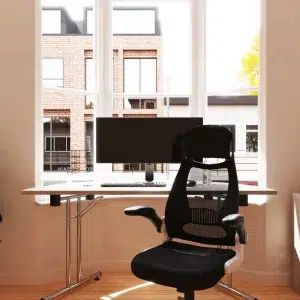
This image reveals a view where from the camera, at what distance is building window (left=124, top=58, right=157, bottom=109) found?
378cm

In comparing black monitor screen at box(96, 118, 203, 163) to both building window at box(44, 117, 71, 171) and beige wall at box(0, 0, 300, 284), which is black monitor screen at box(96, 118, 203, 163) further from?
beige wall at box(0, 0, 300, 284)

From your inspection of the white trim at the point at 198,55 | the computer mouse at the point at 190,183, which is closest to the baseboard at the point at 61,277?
the computer mouse at the point at 190,183

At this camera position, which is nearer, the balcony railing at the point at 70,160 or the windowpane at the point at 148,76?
the balcony railing at the point at 70,160

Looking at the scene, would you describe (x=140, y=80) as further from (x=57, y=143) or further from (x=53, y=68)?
(x=57, y=143)

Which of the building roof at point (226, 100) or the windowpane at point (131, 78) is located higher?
the windowpane at point (131, 78)

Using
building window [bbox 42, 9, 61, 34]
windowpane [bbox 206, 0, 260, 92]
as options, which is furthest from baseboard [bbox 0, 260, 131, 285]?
building window [bbox 42, 9, 61, 34]

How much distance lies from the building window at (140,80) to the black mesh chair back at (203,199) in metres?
1.35

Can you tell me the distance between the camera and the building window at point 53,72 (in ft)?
11.7

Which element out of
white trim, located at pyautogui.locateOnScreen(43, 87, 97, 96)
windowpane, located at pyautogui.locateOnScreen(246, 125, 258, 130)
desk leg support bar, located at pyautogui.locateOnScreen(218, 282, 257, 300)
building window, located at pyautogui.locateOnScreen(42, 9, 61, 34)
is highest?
building window, located at pyautogui.locateOnScreen(42, 9, 61, 34)

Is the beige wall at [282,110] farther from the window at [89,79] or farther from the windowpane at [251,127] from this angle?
the window at [89,79]

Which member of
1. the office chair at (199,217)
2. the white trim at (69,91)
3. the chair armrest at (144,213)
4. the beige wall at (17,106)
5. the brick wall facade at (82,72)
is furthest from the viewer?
the brick wall facade at (82,72)

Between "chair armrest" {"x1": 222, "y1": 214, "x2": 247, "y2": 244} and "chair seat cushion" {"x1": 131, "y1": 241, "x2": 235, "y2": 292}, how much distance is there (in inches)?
4.8

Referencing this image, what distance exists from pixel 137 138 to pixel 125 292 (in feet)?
4.26

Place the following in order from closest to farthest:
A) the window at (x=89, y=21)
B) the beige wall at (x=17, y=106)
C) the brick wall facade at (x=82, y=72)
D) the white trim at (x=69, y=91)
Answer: the beige wall at (x=17, y=106) → the white trim at (x=69, y=91) → the brick wall facade at (x=82, y=72) → the window at (x=89, y=21)
